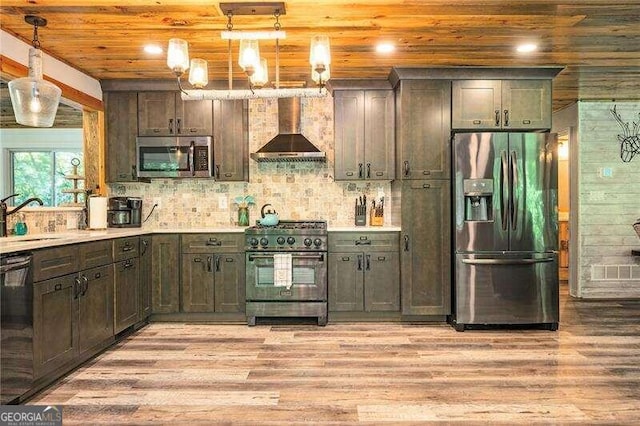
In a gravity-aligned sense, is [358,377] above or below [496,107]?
below

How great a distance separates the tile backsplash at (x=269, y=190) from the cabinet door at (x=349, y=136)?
0.31 metres

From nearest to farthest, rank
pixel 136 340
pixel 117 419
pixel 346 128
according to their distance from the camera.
A: pixel 117 419
pixel 136 340
pixel 346 128

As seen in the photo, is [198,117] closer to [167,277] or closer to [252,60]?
[167,277]

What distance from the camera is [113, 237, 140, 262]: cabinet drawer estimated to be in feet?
12.3

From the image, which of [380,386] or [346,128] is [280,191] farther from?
[380,386]

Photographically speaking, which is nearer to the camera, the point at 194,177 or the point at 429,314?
the point at 429,314

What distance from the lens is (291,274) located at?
4422 millimetres

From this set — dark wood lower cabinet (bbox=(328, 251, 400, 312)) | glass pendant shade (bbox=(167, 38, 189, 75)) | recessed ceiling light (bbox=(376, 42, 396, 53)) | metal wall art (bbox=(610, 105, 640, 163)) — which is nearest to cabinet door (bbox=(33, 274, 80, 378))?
glass pendant shade (bbox=(167, 38, 189, 75))

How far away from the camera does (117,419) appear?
2.45 m

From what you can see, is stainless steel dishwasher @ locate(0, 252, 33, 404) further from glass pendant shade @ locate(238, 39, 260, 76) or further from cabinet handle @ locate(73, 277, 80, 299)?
glass pendant shade @ locate(238, 39, 260, 76)

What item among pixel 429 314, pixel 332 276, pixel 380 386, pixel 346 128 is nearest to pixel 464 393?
pixel 380 386

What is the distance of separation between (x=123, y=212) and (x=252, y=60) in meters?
2.74

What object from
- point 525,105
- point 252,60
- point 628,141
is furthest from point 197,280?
point 628,141

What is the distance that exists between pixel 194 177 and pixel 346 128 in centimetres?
167
